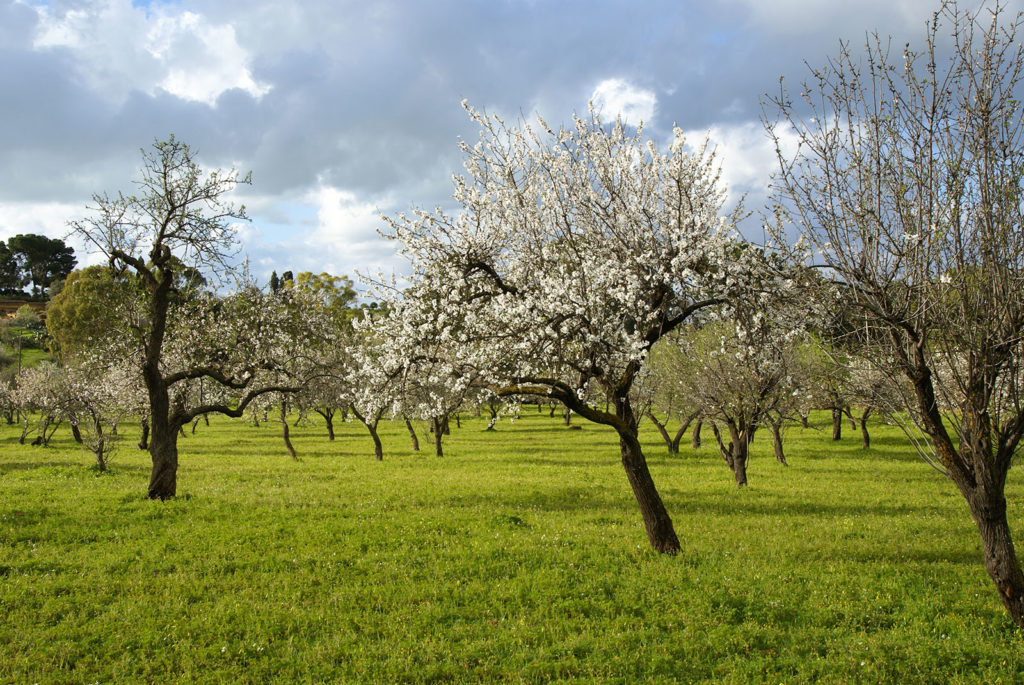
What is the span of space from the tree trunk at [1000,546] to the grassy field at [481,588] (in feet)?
1.29

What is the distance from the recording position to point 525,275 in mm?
14039

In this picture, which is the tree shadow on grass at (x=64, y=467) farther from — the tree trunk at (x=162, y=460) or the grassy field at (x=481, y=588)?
the tree trunk at (x=162, y=460)

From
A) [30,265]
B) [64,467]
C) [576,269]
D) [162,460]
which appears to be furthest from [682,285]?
[30,265]

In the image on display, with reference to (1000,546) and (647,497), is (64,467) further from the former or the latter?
(1000,546)

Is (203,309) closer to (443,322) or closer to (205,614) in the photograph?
(443,322)

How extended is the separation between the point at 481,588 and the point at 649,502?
4.50 meters

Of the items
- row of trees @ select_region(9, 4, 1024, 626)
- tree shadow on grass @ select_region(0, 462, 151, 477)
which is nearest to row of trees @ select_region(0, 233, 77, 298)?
tree shadow on grass @ select_region(0, 462, 151, 477)

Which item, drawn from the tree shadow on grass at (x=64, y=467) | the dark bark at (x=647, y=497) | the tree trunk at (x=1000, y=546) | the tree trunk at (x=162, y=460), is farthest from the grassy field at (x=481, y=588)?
the tree shadow on grass at (x=64, y=467)

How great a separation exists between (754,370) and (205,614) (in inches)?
729

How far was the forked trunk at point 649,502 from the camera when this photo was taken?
13625 mm

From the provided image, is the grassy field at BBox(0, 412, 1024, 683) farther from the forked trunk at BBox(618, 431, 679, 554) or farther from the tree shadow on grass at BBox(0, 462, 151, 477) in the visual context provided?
the tree shadow on grass at BBox(0, 462, 151, 477)

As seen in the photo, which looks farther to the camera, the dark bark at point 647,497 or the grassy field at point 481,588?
the dark bark at point 647,497

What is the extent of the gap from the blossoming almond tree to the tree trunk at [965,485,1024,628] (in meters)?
5.26

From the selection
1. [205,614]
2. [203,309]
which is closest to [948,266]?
[205,614]
